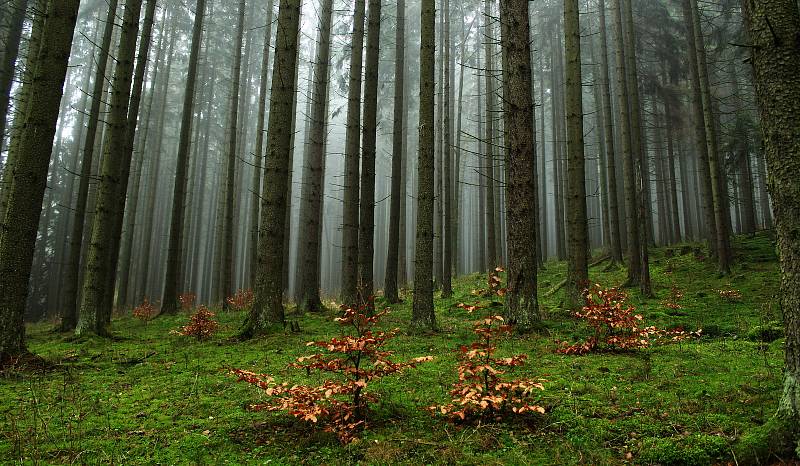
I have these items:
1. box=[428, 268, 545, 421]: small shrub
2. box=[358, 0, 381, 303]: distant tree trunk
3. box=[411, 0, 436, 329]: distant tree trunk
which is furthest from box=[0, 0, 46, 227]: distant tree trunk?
box=[428, 268, 545, 421]: small shrub

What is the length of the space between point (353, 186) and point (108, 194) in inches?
223

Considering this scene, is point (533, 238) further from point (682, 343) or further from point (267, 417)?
point (267, 417)

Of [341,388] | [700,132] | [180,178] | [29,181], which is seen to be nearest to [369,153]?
[29,181]

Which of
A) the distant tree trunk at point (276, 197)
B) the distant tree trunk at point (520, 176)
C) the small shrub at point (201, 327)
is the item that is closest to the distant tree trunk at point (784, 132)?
the distant tree trunk at point (520, 176)

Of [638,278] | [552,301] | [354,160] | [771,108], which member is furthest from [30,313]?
[771,108]

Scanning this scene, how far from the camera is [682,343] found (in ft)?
21.5

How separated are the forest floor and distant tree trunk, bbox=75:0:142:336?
3.66 feet

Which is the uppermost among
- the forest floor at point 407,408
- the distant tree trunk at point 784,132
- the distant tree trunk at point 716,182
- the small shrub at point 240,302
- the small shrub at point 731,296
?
→ the distant tree trunk at point 716,182

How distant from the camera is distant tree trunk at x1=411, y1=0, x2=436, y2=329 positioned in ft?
27.5

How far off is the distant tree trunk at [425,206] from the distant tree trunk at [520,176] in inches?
59.5

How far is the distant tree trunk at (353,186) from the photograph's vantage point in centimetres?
1085

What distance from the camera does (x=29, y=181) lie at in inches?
242

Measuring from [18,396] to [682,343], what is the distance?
338 inches

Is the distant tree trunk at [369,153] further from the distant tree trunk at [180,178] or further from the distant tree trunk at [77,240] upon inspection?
the distant tree trunk at [77,240]
